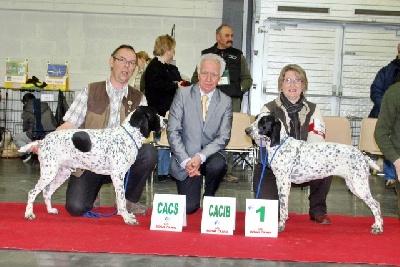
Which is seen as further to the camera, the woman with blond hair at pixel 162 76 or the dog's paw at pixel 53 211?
the woman with blond hair at pixel 162 76

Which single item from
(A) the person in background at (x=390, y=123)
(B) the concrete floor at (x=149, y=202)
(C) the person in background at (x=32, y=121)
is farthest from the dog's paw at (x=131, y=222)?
(C) the person in background at (x=32, y=121)

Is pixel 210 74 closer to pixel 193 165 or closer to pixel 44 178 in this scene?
pixel 193 165

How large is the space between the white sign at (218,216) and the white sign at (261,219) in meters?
0.10

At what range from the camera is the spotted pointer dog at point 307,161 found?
14.1ft

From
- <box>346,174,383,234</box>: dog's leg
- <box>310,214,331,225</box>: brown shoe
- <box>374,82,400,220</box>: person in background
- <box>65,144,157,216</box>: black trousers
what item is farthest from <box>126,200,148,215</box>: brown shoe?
<box>374,82,400,220</box>: person in background

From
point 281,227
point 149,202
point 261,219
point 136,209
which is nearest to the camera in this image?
point 261,219

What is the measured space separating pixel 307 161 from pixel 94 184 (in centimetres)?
152

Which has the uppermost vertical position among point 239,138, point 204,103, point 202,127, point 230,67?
point 230,67

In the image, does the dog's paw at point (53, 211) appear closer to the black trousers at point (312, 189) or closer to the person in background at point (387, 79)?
the black trousers at point (312, 189)

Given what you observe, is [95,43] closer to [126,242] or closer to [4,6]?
[4,6]

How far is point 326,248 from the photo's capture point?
12.4 ft

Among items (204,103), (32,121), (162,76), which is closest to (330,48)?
(162,76)

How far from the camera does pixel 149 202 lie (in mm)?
5887

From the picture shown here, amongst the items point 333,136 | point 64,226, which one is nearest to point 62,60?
point 333,136
